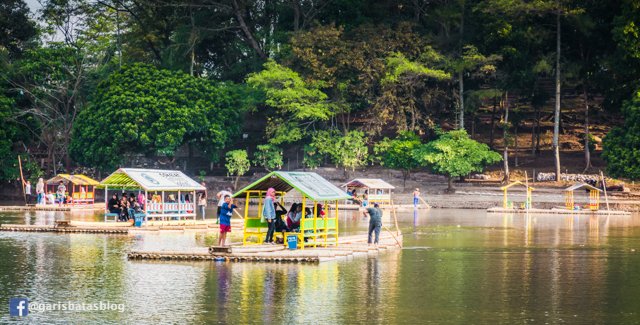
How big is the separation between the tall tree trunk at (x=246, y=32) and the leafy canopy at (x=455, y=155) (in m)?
20.2

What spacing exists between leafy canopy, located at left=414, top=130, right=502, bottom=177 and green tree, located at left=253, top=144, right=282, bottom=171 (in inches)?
485

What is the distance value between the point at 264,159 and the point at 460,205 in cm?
1913

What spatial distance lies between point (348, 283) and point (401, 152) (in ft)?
176

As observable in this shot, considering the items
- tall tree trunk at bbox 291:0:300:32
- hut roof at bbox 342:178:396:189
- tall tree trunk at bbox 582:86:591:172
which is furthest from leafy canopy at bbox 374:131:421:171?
tall tree trunk at bbox 291:0:300:32

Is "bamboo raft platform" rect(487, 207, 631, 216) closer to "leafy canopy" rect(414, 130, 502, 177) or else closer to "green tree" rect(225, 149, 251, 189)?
"leafy canopy" rect(414, 130, 502, 177)

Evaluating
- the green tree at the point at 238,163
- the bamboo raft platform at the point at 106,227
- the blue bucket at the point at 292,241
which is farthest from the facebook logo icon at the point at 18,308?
the green tree at the point at 238,163

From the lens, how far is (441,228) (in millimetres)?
51000

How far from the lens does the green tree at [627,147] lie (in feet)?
233

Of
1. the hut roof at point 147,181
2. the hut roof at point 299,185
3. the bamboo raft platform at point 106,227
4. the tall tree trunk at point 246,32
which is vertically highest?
the tall tree trunk at point 246,32

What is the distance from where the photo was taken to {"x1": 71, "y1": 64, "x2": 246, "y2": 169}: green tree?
80875mm

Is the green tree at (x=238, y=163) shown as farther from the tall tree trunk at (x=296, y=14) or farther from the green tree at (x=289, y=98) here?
the tall tree trunk at (x=296, y=14)

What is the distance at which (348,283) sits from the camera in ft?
92.7

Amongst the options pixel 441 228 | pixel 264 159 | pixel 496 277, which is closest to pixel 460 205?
pixel 264 159

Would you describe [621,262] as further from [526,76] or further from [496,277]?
[526,76]
